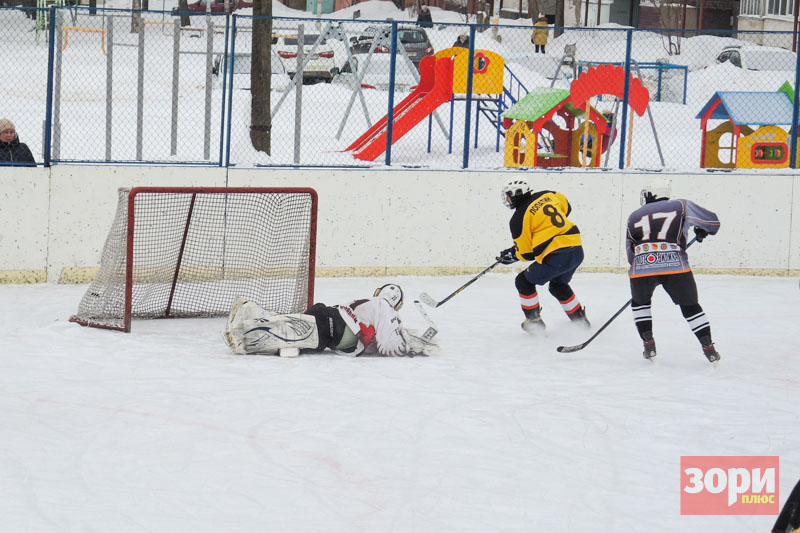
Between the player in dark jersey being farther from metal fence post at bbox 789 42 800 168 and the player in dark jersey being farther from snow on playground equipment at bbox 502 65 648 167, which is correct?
snow on playground equipment at bbox 502 65 648 167

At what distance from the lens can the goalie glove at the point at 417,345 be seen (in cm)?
738

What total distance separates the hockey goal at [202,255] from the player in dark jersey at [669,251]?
2.32 m

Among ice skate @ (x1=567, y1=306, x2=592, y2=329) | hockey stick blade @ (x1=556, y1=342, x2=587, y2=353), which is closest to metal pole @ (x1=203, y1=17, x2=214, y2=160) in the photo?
ice skate @ (x1=567, y1=306, x2=592, y2=329)

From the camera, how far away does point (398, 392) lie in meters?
6.46

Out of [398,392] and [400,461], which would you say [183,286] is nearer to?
[398,392]

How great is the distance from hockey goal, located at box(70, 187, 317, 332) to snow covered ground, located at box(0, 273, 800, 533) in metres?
0.33

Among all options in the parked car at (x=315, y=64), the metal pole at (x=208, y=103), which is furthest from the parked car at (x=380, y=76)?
the metal pole at (x=208, y=103)

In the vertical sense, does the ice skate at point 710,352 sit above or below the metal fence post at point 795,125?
below

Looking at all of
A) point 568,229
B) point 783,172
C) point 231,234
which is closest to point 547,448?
point 568,229

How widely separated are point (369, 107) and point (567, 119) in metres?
4.58

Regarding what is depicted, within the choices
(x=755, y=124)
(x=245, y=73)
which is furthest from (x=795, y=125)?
(x=245, y=73)

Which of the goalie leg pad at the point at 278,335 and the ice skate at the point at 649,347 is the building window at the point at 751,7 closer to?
the ice skate at the point at 649,347

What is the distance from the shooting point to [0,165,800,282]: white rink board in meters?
9.27

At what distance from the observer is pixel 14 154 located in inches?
369
